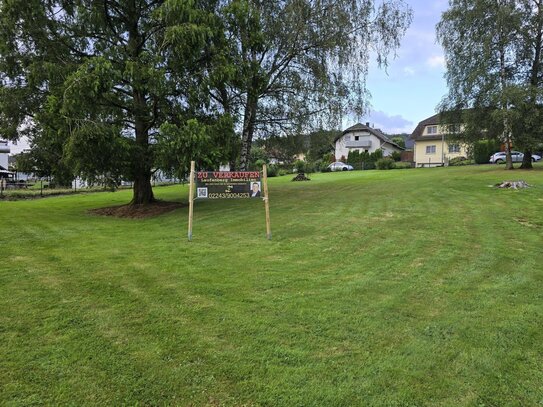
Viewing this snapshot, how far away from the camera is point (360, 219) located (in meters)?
10.8

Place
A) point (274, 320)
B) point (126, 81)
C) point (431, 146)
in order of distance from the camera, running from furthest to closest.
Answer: point (431, 146) → point (126, 81) → point (274, 320)

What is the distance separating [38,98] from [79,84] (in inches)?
140

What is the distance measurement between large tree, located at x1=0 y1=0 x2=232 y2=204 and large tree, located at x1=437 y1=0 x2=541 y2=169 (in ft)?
58.7

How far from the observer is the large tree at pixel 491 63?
23.0m

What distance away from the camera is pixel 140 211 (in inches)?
531

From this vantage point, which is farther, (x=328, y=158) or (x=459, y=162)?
(x=328, y=158)

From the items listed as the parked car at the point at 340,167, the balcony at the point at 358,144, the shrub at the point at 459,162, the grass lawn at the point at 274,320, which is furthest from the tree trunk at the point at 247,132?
the balcony at the point at 358,144

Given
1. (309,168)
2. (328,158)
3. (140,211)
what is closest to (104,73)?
(140,211)

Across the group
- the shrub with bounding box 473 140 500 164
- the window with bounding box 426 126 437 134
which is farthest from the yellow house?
the shrub with bounding box 473 140 500 164

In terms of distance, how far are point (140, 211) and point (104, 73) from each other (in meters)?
4.57

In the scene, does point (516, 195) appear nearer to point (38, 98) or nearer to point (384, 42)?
point (384, 42)

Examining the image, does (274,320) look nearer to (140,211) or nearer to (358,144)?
(140,211)

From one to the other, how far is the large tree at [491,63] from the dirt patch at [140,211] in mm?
18204

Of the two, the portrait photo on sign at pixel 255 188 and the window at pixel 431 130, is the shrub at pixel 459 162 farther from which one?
the portrait photo on sign at pixel 255 188
